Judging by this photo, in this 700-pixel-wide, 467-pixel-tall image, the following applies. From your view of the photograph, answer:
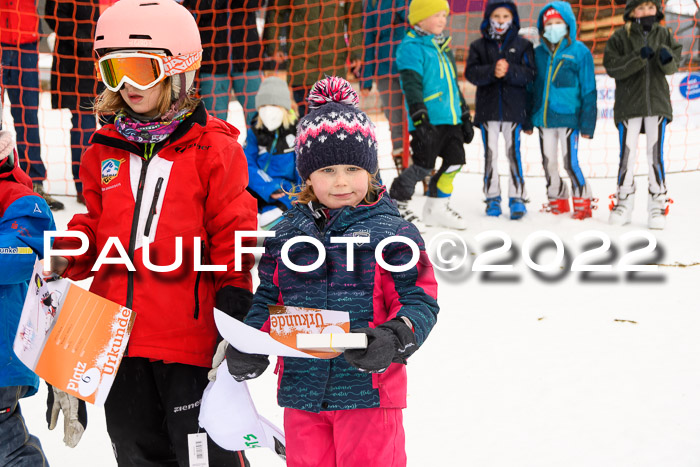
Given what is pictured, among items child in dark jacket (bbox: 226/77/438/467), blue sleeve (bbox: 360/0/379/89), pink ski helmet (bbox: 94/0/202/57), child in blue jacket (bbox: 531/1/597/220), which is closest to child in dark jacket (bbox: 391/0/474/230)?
child in blue jacket (bbox: 531/1/597/220)

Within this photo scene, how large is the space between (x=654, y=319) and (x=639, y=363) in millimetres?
568

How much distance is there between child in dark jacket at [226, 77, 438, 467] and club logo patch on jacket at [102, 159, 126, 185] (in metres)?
0.45

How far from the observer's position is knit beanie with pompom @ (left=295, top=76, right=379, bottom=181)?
5.70 feet

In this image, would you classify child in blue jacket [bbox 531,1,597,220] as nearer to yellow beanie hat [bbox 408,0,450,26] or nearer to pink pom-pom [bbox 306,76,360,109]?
yellow beanie hat [bbox 408,0,450,26]

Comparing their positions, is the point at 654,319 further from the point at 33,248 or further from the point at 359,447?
the point at 33,248

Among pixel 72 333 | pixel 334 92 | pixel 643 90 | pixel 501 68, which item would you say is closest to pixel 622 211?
pixel 643 90

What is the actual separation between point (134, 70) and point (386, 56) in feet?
16.3

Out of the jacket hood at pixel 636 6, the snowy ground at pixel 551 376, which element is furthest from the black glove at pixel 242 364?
the jacket hood at pixel 636 6

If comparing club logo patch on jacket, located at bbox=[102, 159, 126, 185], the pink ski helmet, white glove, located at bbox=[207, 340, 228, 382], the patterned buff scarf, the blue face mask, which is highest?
the blue face mask

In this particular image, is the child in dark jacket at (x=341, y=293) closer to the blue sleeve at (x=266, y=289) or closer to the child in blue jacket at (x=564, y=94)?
the blue sleeve at (x=266, y=289)

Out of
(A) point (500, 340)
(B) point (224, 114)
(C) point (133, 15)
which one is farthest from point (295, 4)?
(C) point (133, 15)

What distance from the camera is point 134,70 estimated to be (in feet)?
6.03

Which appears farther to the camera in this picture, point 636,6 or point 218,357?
point 636,6

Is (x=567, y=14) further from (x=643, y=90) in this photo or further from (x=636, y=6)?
(x=643, y=90)
